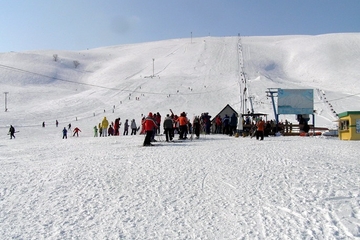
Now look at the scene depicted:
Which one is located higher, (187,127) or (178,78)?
(178,78)

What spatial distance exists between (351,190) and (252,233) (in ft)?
9.63

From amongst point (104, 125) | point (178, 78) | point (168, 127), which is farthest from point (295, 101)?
point (178, 78)

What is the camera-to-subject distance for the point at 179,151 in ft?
42.4

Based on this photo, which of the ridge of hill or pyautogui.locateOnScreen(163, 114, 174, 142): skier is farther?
→ the ridge of hill

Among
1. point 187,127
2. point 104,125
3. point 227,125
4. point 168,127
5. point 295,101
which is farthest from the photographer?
point 104,125

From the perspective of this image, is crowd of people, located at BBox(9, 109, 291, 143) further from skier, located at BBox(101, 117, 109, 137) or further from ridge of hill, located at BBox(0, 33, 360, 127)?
ridge of hill, located at BBox(0, 33, 360, 127)

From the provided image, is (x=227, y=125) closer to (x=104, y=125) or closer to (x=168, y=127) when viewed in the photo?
(x=168, y=127)

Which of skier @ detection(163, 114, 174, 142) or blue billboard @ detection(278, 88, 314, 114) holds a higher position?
blue billboard @ detection(278, 88, 314, 114)

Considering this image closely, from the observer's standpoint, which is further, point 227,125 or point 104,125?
point 104,125

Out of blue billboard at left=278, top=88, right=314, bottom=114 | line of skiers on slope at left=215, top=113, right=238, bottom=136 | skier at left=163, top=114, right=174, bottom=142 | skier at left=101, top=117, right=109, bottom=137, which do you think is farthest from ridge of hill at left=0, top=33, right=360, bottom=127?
skier at left=163, top=114, right=174, bottom=142

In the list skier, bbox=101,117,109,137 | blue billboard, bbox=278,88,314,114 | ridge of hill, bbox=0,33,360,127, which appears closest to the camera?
blue billboard, bbox=278,88,314,114

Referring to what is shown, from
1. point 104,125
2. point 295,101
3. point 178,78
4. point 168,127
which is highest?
point 178,78

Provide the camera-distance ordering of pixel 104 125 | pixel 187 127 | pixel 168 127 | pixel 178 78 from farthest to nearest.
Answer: pixel 178 78 → pixel 104 125 → pixel 187 127 → pixel 168 127

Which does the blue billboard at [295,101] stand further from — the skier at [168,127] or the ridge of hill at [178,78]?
the ridge of hill at [178,78]
